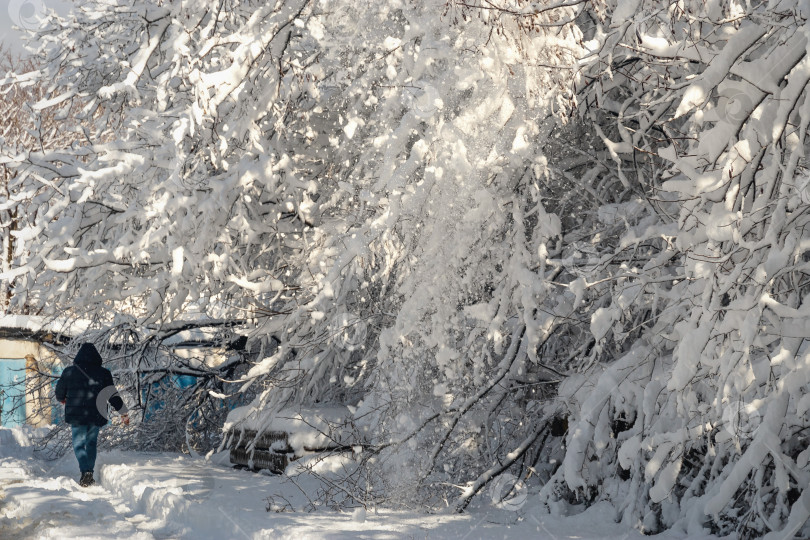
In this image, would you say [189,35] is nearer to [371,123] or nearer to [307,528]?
[371,123]

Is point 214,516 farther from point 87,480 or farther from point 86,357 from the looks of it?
point 86,357

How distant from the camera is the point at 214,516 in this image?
266 inches

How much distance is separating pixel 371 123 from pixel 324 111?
197 centimetres

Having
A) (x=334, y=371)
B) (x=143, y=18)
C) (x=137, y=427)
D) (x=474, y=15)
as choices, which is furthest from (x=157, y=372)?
(x=474, y=15)

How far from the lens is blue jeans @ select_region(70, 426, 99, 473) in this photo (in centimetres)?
961

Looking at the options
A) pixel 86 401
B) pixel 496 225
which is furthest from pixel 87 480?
pixel 496 225

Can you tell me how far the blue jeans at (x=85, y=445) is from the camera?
9609 millimetres
